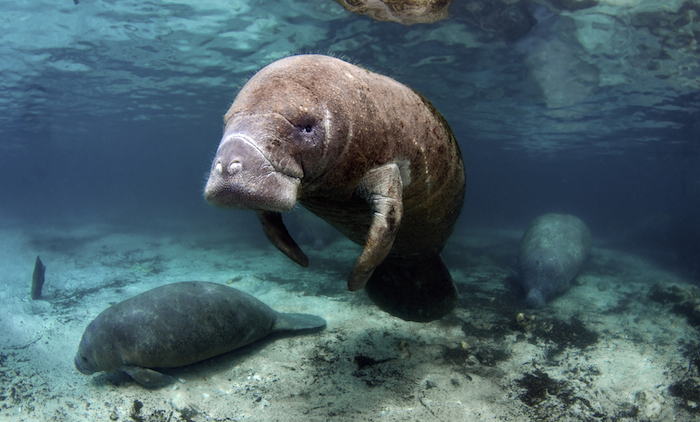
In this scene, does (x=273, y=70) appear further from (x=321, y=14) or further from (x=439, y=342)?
(x=321, y=14)

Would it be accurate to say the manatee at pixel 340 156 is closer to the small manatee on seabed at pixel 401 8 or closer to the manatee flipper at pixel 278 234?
the manatee flipper at pixel 278 234

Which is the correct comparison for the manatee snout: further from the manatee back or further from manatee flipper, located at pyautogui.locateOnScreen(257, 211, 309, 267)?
the manatee back

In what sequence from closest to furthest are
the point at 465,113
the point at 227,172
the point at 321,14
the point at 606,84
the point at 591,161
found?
the point at 227,172, the point at 321,14, the point at 606,84, the point at 465,113, the point at 591,161

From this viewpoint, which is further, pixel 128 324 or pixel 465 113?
pixel 465 113

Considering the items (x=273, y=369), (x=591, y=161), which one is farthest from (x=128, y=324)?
(x=591, y=161)

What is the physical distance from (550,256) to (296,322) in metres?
6.40

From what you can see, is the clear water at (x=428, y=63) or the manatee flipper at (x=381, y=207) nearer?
the manatee flipper at (x=381, y=207)

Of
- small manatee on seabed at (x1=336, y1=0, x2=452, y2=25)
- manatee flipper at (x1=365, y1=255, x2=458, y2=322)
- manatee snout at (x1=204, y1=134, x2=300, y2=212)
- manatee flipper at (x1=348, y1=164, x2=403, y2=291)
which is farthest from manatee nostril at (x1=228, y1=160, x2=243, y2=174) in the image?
small manatee on seabed at (x1=336, y1=0, x2=452, y2=25)

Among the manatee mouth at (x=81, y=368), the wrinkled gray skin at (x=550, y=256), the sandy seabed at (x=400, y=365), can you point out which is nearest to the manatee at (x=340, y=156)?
the sandy seabed at (x=400, y=365)

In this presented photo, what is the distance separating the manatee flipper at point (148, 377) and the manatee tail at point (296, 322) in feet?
4.70

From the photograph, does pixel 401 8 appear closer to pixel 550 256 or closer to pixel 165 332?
pixel 550 256

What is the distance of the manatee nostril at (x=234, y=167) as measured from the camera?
142cm

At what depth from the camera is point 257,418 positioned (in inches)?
123

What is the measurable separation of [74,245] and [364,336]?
1625 cm
